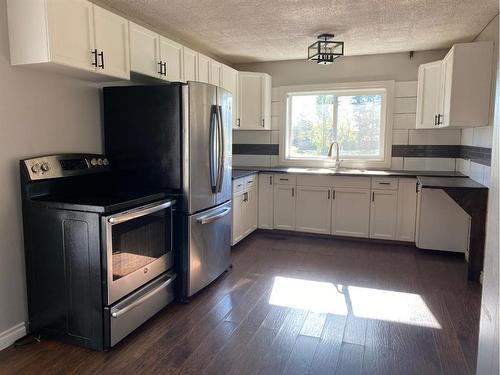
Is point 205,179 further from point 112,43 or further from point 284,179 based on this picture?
point 284,179

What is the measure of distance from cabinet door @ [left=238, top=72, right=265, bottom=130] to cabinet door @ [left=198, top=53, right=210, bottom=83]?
36.7 inches

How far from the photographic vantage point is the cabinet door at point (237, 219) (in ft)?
13.7

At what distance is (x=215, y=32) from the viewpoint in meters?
3.75

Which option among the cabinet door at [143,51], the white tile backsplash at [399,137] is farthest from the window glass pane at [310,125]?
the cabinet door at [143,51]

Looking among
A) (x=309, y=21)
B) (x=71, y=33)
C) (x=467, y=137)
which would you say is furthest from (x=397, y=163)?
(x=71, y=33)

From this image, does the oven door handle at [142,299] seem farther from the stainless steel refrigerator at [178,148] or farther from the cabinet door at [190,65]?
the cabinet door at [190,65]

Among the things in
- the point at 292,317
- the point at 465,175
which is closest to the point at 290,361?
the point at 292,317

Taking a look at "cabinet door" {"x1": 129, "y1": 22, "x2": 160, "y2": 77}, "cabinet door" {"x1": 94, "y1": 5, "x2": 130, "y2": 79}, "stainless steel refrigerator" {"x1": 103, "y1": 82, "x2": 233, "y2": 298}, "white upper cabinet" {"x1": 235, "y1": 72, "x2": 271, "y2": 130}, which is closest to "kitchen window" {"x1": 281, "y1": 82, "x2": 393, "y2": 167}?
"white upper cabinet" {"x1": 235, "y1": 72, "x2": 271, "y2": 130}

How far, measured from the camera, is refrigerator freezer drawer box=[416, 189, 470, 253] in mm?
3996

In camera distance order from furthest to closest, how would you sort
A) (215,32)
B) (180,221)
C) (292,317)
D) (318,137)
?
(318,137) < (215,32) < (180,221) < (292,317)

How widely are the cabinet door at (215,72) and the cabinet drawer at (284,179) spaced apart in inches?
54.0

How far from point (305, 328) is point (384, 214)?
2352 millimetres

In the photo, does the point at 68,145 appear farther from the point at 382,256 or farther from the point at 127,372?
the point at 382,256

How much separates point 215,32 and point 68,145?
1.87 meters
